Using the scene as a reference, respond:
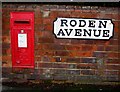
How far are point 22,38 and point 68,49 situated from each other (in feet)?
2.22

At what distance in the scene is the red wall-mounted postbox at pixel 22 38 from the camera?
14.2 feet

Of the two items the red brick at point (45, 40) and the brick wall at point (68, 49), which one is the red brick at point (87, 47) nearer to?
the brick wall at point (68, 49)

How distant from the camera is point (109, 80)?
4.49m

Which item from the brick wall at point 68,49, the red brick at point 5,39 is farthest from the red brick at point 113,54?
the red brick at point 5,39

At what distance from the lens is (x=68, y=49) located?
441 centimetres

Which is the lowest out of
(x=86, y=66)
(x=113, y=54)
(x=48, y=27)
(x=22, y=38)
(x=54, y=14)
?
(x=86, y=66)

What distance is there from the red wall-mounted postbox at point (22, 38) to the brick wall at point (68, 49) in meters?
0.06

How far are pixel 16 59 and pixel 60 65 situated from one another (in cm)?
65

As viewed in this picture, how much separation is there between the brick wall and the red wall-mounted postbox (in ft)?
0.21

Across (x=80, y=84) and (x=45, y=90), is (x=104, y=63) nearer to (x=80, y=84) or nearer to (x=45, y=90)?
(x=80, y=84)

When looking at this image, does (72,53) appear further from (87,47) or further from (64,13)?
(64,13)

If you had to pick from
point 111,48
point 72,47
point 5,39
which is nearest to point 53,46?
point 72,47

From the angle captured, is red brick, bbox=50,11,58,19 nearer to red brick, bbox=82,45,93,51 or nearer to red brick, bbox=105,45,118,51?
red brick, bbox=82,45,93,51

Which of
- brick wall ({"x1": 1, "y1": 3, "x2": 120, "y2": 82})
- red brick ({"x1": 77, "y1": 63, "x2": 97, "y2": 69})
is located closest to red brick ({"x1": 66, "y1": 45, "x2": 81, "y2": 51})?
brick wall ({"x1": 1, "y1": 3, "x2": 120, "y2": 82})
